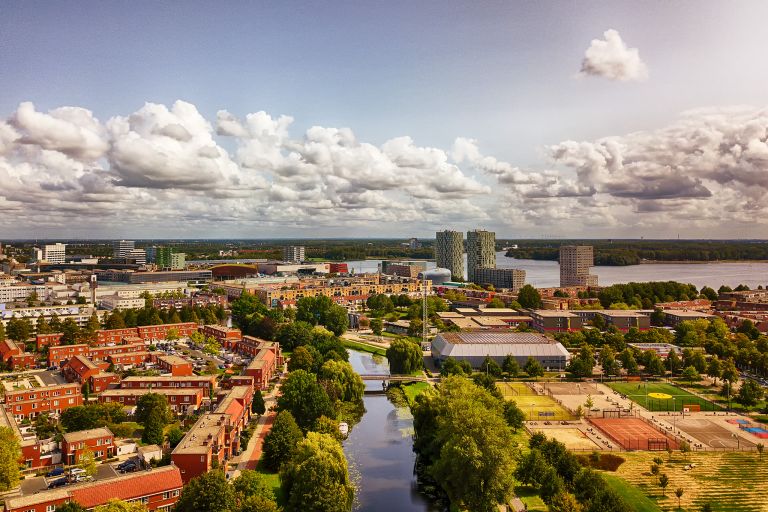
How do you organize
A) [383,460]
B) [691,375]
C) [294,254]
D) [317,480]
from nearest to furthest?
[317,480] < [383,460] < [691,375] < [294,254]

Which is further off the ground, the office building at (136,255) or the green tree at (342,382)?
the office building at (136,255)

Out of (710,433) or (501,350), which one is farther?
(501,350)

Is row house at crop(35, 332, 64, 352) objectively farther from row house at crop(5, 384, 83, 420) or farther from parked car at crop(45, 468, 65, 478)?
parked car at crop(45, 468, 65, 478)

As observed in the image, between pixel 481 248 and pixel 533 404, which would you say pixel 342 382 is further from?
pixel 481 248

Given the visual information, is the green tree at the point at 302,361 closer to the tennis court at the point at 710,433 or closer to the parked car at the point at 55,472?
the parked car at the point at 55,472

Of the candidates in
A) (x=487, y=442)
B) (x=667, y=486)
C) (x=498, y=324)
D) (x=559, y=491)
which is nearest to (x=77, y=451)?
(x=487, y=442)

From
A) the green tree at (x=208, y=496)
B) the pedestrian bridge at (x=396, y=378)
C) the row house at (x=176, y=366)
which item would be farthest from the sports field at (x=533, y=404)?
the row house at (x=176, y=366)

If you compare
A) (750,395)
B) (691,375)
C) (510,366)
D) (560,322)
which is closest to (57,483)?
(510,366)
